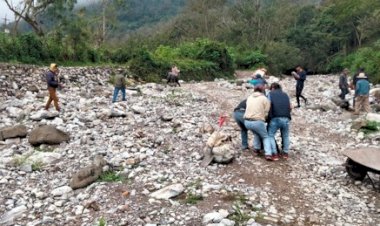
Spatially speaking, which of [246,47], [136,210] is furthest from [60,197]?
[246,47]

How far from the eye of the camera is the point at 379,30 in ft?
168

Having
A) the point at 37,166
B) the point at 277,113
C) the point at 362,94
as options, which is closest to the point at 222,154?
the point at 277,113

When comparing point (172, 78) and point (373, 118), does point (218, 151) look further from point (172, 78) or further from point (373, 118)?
point (172, 78)

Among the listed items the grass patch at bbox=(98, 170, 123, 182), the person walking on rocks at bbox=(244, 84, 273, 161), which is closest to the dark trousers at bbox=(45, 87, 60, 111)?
the grass patch at bbox=(98, 170, 123, 182)

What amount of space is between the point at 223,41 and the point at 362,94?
4856cm

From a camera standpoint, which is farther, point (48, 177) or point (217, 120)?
point (217, 120)

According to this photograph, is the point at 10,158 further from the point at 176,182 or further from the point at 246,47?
the point at 246,47

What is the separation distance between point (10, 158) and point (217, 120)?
6.86 m

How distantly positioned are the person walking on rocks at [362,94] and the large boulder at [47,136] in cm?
1098

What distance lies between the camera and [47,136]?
11.7 m

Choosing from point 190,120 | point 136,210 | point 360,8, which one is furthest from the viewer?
point 360,8

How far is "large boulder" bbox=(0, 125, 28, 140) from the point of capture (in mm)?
12508

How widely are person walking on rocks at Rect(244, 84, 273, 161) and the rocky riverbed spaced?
53 centimetres

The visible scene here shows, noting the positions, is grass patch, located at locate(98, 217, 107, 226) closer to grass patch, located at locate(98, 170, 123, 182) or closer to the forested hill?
grass patch, located at locate(98, 170, 123, 182)
